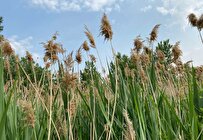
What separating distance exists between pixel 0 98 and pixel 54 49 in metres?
0.54

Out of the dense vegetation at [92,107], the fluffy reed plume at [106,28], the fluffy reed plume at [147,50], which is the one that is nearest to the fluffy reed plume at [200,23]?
the dense vegetation at [92,107]

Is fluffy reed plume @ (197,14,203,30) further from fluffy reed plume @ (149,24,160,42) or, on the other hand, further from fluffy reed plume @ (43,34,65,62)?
fluffy reed plume @ (43,34,65,62)

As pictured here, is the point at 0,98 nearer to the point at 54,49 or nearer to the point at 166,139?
the point at 54,49

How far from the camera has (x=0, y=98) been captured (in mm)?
1273

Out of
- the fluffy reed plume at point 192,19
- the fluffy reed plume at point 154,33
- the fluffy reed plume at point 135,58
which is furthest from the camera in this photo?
the fluffy reed plume at point 192,19

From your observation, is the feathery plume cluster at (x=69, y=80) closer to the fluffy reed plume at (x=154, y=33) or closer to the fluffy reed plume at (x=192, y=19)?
the fluffy reed plume at (x=154, y=33)

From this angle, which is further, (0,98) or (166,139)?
(166,139)

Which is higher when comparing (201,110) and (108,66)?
(108,66)

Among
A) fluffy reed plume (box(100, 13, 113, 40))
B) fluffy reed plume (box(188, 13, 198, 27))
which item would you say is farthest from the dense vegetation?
fluffy reed plume (box(188, 13, 198, 27))

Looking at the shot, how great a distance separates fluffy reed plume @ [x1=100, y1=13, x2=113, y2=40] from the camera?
1964 millimetres

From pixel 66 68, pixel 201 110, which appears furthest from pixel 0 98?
pixel 201 110

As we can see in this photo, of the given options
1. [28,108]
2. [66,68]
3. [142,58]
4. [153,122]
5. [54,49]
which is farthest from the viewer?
[142,58]

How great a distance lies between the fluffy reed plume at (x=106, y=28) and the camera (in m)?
1.96

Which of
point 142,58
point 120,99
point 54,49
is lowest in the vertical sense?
point 120,99
